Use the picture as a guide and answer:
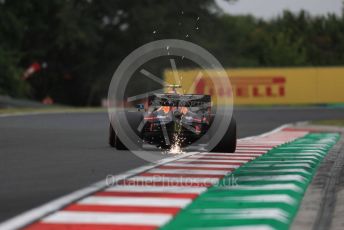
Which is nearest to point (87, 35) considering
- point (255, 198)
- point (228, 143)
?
point (228, 143)

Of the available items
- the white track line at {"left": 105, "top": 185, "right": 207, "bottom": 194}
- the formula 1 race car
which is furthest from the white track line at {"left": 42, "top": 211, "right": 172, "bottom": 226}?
the formula 1 race car

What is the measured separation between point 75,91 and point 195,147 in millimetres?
58436

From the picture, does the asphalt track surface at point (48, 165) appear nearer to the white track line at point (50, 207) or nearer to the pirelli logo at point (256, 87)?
the white track line at point (50, 207)

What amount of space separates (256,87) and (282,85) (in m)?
1.63

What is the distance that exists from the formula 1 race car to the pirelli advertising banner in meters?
34.0

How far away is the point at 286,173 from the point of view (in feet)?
39.0

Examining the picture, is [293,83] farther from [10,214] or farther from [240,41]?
[240,41]

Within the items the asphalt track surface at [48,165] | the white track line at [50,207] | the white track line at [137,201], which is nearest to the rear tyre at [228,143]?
the asphalt track surface at [48,165]

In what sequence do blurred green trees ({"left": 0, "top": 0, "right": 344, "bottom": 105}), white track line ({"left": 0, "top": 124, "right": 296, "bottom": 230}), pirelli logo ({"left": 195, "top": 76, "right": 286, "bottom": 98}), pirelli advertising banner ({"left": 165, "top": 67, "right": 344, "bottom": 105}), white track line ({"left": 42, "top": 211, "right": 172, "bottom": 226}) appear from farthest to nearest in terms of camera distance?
1. blurred green trees ({"left": 0, "top": 0, "right": 344, "bottom": 105})
2. pirelli advertising banner ({"left": 165, "top": 67, "right": 344, "bottom": 105})
3. pirelli logo ({"left": 195, "top": 76, "right": 286, "bottom": 98})
4. white track line ({"left": 42, "top": 211, "right": 172, "bottom": 226})
5. white track line ({"left": 0, "top": 124, "right": 296, "bottom": 230})

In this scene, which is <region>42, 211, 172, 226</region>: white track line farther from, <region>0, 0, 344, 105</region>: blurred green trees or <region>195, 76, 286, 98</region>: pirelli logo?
<region>0, 0, 344, 105</region>: blurred green trees

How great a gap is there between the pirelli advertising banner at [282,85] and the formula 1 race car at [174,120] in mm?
33963

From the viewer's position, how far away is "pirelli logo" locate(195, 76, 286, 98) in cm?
4959

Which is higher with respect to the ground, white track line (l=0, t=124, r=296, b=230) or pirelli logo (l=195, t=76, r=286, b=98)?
pirelli logo (l=195, t=76, r=286, b=98)

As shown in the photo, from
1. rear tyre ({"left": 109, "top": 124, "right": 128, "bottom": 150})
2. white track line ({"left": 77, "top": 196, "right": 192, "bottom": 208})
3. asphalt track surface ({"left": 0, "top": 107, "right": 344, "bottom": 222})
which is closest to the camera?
white track line ({"left": 77, "top": 196, "right": 192, "bottom": 208})
